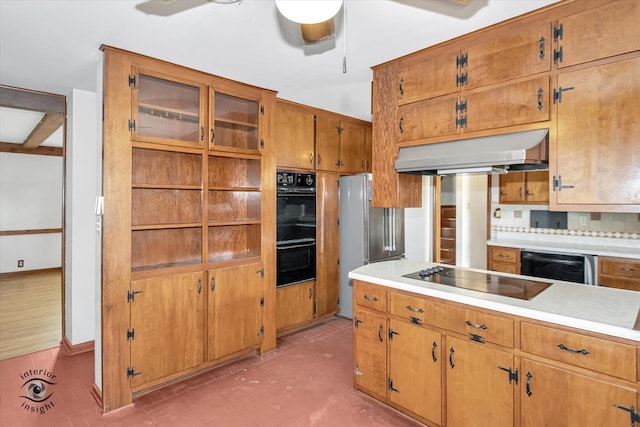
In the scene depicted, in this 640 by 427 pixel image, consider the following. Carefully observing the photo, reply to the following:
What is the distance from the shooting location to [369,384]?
8.32 feet

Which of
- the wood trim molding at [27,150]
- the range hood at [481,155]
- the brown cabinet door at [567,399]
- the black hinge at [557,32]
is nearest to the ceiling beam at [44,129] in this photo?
the wood trim molding at [27,150]

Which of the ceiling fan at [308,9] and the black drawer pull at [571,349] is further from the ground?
the ceiling fan at [308,9]

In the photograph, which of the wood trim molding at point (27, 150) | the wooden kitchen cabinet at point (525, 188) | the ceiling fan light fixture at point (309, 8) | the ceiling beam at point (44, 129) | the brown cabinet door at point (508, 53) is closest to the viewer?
the ceiling fan light fixture at point (309, 8)

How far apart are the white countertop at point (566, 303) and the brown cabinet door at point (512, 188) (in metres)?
2.32

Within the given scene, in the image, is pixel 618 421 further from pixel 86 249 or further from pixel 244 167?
pixel 86 249

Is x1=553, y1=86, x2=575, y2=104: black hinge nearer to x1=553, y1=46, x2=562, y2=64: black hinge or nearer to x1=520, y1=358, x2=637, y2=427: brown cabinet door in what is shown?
x1=553, y1=46, x2=562, y2=64: black hinge

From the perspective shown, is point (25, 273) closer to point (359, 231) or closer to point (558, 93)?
point (359, 231)

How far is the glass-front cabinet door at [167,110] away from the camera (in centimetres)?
259

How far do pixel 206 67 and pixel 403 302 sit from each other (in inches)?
92.7

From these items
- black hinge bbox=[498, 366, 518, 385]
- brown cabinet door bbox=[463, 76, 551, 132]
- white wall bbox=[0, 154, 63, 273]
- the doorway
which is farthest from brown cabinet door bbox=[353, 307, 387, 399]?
white wall bbox=[0, 154, 63, 273]

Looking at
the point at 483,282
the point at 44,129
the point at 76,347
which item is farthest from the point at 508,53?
the point at 44,129

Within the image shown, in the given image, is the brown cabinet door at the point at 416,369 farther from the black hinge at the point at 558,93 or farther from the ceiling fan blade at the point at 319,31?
the ceiling fan blade at the point at 319,31

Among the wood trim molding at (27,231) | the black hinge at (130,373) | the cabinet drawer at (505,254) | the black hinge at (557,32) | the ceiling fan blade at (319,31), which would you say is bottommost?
the black hinge at (130,373)

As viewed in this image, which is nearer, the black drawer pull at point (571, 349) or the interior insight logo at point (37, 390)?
the black drawer pull at point (571, 349)
